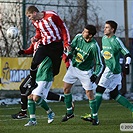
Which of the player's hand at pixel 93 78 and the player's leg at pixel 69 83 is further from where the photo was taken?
the player's leg at pixel 69 83

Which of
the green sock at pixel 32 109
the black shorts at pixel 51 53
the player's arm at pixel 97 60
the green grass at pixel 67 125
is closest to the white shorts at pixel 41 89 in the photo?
the green sock at pixel 32 109

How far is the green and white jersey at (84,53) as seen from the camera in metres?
12.6

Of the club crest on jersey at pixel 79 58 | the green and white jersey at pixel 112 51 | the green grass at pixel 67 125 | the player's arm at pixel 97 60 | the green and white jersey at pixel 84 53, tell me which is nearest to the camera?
the green grass at pixel 67 125

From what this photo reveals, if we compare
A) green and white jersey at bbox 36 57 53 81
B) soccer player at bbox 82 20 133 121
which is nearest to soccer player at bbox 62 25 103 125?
soccer player at bbox 82 20 133 121

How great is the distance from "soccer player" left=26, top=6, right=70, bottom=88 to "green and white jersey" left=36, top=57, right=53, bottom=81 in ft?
0.25

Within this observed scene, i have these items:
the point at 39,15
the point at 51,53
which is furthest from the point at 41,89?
the point at 39,15

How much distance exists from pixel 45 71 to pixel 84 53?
892 mm

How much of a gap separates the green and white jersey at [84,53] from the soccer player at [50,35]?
384 millimetres

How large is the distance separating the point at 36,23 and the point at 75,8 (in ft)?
46.9

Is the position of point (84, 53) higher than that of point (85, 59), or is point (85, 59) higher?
point (84, 53)

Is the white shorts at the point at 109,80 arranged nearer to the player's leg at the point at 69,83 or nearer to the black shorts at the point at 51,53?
the player's leg at the point at 69,83

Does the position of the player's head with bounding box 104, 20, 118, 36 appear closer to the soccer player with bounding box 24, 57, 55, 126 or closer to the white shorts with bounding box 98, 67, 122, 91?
the white shorts with bounding box 98, 67, 122, 91

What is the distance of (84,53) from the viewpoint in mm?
12625

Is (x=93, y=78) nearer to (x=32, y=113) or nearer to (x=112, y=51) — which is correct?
(x=112, y=51)
